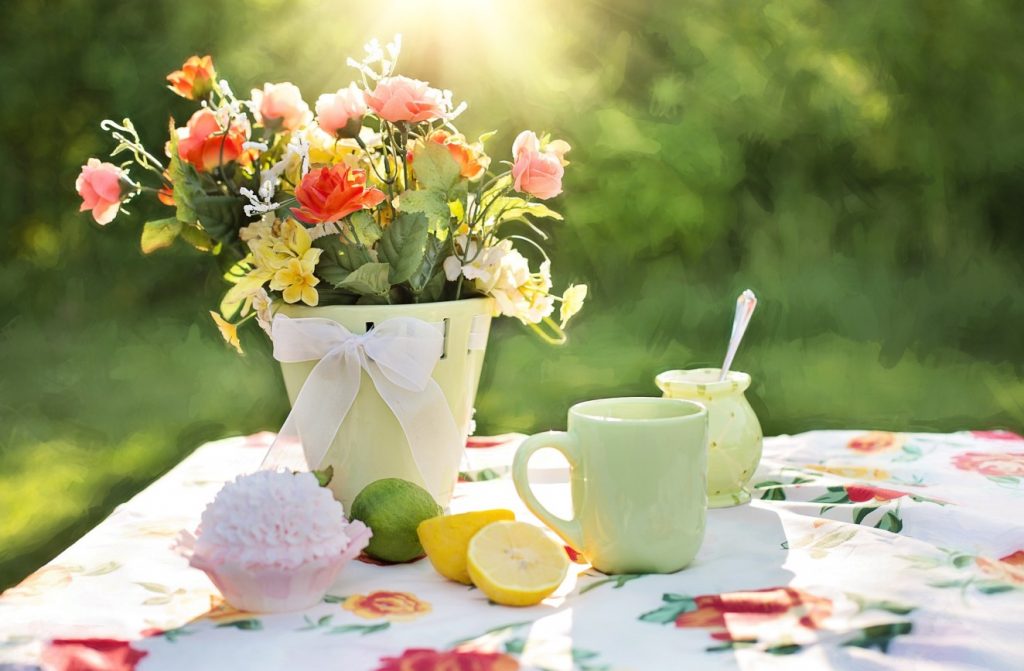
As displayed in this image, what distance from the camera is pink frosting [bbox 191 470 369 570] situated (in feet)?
2.42

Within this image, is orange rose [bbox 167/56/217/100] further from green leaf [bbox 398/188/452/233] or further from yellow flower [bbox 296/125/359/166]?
green leaf [bbox 398/188/452/233]

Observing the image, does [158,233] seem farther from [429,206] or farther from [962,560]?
[962,560]

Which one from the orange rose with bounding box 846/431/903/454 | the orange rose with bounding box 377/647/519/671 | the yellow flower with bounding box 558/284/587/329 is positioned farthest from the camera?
the orange rose with bounding box 846/431/903/454

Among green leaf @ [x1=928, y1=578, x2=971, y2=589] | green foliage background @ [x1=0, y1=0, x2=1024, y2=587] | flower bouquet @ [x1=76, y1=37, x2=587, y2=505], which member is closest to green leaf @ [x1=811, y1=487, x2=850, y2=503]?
green leaf @ [x1=928, y1=578, x2=971, y2=589]

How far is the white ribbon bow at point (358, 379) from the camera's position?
94 cm

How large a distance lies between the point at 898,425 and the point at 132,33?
6.77 feet

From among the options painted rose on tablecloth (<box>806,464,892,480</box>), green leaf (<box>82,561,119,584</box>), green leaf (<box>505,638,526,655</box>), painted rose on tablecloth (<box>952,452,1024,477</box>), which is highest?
painted rose on tablecloth (<box>952,452,1024,477</box>)

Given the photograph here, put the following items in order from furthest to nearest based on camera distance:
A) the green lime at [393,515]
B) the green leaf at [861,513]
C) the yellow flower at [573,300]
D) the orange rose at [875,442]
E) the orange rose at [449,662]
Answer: the orange rose at [875,442] → the yellow flower at [573,300] → the green leaf at [861,513] → the green lime at [393,515] → the orange rose at [449,662]

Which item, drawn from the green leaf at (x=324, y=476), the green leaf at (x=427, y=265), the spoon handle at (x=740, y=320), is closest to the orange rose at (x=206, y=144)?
the green leaf at (x=427, y=265)

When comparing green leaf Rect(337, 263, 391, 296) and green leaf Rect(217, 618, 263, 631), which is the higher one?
green leaf Rect(337, 263, 391, 296)

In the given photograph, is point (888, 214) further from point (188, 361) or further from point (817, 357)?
point (188, 361)

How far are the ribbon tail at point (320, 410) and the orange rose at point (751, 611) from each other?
1.25 feet

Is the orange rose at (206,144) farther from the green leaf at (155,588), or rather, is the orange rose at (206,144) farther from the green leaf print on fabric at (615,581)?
the green leaf print on fabric at (615,581)

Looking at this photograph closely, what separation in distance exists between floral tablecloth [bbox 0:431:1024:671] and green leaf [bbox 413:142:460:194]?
34cm
